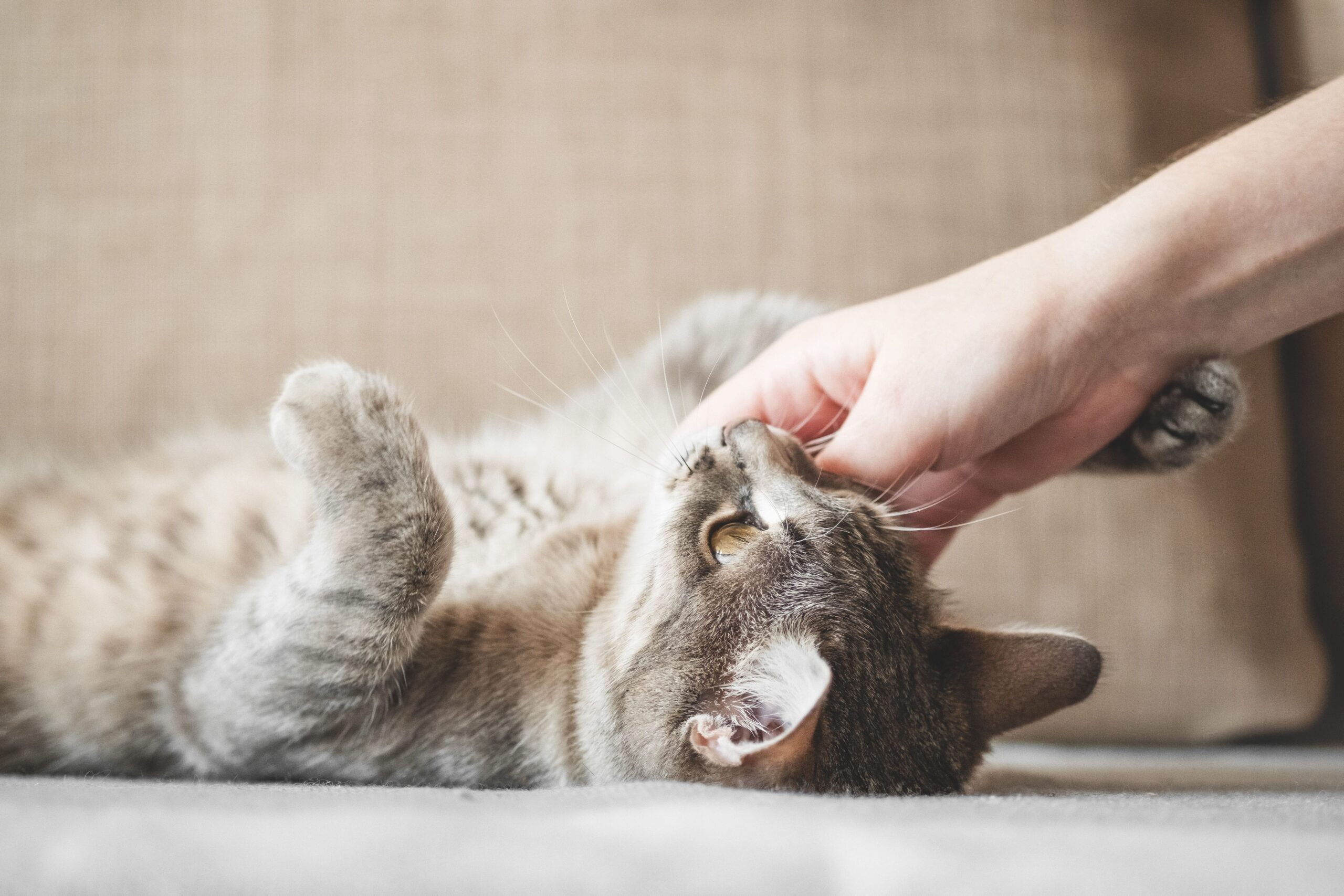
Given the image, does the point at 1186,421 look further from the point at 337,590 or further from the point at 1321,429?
the point at 337,590

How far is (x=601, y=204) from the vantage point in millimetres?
1520

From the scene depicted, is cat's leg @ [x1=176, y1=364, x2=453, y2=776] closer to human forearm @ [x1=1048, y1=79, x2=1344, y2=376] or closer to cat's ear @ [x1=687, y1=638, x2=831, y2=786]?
cat's ear @ [x1=687, y1=638, x2=831, y2=786]

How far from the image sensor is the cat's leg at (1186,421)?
1.10m

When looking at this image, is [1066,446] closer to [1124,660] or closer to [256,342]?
[1124,660]

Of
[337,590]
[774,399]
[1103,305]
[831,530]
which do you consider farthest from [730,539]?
[1103,305]

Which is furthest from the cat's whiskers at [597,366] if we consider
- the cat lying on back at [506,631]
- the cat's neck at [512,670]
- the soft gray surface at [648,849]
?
the soft gray surface at [648,849]

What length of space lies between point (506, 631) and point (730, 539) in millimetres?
299

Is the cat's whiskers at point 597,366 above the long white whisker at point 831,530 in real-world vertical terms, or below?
above

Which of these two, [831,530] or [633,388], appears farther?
[633,388]

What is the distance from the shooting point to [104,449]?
1.43 meters

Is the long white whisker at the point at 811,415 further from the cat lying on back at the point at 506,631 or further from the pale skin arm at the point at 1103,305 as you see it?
the cat lying on back at the point at 506,631

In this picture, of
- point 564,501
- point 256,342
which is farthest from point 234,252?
point 564,501

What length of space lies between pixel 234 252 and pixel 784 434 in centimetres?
100

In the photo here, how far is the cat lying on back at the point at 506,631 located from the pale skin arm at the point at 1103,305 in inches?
3.6
